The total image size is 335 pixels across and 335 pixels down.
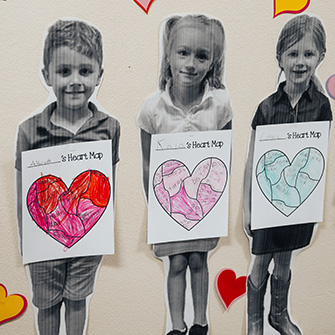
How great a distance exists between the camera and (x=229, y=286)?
3.69 ft

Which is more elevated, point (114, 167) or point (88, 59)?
point (88, 59)

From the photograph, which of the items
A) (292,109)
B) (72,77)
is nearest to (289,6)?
(292,109)

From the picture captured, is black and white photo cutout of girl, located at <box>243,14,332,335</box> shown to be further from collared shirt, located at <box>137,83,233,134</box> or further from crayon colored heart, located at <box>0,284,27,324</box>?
crayon colored heart, located at <box>0,284,27,324</box>

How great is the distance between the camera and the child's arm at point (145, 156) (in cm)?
100

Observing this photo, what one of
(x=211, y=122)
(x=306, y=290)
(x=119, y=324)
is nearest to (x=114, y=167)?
(x=211, y=122)

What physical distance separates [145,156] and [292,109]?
359mm

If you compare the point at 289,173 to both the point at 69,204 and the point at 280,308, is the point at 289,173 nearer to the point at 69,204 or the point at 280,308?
the point at 280,308

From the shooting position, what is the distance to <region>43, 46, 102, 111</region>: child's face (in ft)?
2.99

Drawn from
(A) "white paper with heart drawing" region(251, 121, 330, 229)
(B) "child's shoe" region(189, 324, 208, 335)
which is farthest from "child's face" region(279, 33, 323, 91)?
(B) "child's shoe" region(189, 324, 208, 335)

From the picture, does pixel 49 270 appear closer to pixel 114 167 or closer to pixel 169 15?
pixel 114 167

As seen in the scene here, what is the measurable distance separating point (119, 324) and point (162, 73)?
22.1 inches

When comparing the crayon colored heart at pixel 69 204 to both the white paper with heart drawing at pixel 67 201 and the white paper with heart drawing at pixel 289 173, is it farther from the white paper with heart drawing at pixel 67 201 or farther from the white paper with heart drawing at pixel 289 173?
the white paper with heart drawing at pixel 289 173

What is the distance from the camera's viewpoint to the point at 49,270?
990mm

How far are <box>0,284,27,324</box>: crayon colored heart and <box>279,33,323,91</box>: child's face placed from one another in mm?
750
